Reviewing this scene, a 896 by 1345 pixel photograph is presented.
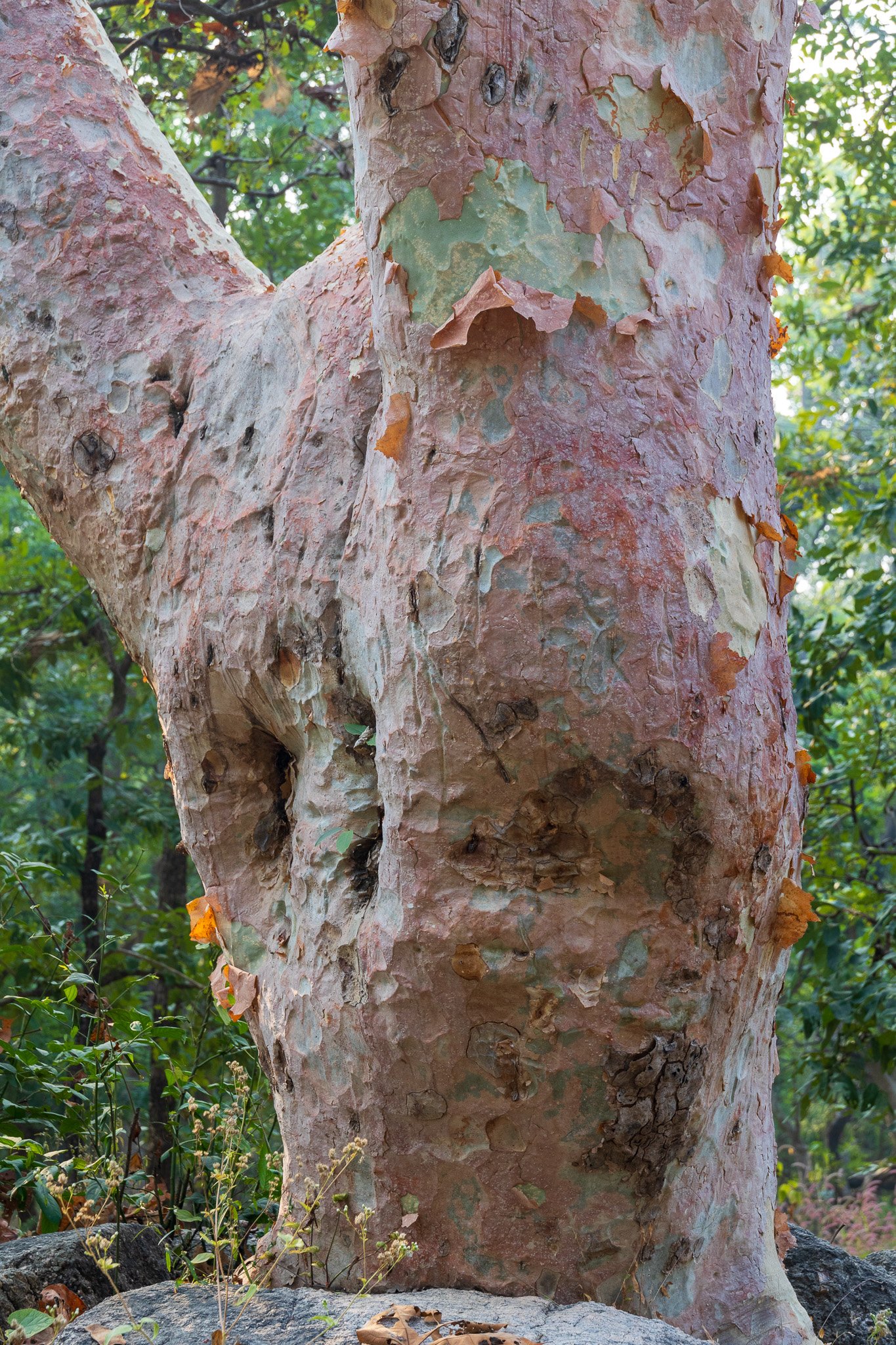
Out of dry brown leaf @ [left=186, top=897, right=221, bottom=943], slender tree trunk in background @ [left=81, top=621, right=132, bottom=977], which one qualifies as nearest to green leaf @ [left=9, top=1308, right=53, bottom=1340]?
dry brown leaf @ [left=186, top=897, right=221, bottom=943]

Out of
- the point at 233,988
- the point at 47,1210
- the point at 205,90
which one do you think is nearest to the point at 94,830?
the point at 205,90

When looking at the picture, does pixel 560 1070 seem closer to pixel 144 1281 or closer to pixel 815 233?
pixel 144 1281

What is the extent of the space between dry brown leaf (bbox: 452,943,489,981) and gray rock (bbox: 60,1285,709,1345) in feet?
1.72

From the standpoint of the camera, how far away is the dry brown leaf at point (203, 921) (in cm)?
228

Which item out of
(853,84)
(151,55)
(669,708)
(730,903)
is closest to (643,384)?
(669,708)

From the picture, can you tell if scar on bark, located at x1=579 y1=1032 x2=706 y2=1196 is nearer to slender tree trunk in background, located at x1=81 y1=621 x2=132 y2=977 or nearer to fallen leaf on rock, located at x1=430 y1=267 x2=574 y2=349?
fallen leaf on rock, located at x1=430 y1=267 x2=574 y2=349

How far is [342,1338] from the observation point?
5.38ft

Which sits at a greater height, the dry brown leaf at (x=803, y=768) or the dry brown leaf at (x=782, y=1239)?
the dry brown leaf at (x=803, y=768)

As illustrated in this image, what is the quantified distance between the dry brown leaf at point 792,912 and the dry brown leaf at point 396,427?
1040mm

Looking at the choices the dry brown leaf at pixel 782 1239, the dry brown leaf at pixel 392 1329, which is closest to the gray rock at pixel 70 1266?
the dry brown leaf at pixel 392 1329

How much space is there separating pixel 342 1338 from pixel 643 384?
5.12 ft

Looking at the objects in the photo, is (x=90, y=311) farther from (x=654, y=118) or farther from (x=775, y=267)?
(x=775, y=267)

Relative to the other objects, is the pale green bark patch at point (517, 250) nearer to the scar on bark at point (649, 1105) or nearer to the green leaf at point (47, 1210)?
the scar on bark at point (649, 1105)

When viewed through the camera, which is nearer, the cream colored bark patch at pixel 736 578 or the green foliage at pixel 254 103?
the cream colored bark patch at pixel 736 578
